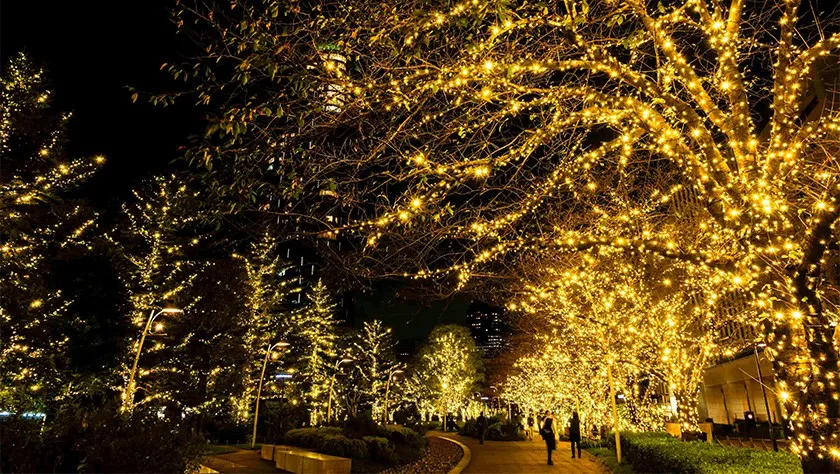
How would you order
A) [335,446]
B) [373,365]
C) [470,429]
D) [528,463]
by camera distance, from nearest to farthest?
[335,446] < [528,463] < [470,429] < [373,365]

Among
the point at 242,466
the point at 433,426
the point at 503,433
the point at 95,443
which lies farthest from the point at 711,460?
the point at 433,426

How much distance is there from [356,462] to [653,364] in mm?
11099

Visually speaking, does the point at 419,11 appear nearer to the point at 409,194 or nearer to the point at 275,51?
the point at 275,51

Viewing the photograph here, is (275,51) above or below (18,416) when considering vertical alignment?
above

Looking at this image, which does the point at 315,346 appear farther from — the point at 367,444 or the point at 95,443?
the point at 95,443

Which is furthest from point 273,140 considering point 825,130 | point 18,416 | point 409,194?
point 825,130

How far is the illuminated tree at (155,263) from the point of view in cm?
2297

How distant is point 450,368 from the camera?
4978cm

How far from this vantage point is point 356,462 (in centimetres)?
1423

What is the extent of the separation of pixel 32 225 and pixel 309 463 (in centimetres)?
1381

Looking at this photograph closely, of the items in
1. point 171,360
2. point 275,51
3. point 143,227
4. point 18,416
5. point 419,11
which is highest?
point 143,227

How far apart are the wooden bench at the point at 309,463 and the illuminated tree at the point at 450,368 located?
35.1 m

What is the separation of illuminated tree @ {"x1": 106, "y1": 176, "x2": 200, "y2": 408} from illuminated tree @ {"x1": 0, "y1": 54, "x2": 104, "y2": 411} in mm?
3640

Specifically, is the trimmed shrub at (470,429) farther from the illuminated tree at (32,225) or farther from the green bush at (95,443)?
the green bush at (95,443)
